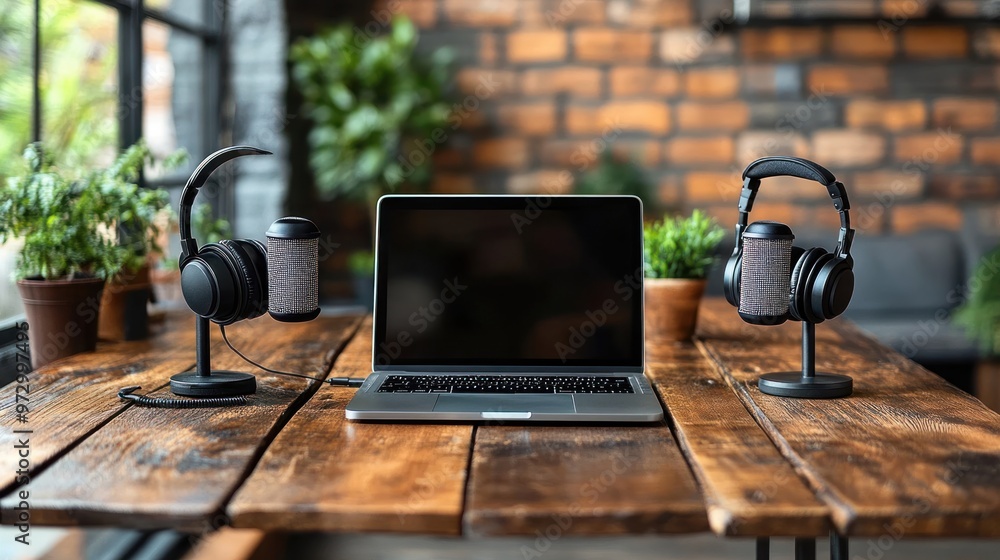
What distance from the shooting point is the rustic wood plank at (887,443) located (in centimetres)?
92

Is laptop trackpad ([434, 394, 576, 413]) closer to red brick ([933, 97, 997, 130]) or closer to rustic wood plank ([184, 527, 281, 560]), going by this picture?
rustic wood plank ([184, 527, 281, 560])

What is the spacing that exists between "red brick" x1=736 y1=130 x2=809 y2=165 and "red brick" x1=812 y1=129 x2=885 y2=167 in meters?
0.06

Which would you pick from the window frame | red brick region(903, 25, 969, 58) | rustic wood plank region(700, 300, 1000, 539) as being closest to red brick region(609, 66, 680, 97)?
red brick region(903, 25, 969, 58)

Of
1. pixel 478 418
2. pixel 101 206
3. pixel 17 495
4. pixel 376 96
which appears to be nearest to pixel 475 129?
pixel 376 96

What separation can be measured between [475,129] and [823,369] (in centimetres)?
256

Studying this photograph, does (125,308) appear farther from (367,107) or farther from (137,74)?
(367,107)

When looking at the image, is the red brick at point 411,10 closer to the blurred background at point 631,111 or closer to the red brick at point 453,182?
the blurred background at point 631,111

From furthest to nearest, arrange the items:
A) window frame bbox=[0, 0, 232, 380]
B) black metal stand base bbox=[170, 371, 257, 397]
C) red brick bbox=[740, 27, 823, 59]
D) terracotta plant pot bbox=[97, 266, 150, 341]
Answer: red brick bbox=[740, 27, 823, 59]
window frame bbox=[0, 0, 232, 380]
terracotta plant pot bbox=[97, 266, 150, 341]
black metal stand base bbox=[170, 371, 257, 397]

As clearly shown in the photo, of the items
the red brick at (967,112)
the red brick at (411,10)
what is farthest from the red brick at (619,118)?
the red brick at (967,112)

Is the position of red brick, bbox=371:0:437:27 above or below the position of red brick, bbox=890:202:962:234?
above

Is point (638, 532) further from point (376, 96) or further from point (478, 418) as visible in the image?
point (376, 96)

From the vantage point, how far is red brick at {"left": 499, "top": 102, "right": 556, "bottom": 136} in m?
A: 3.96

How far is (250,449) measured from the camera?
1140 mm

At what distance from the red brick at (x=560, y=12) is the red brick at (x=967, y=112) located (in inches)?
58.0
